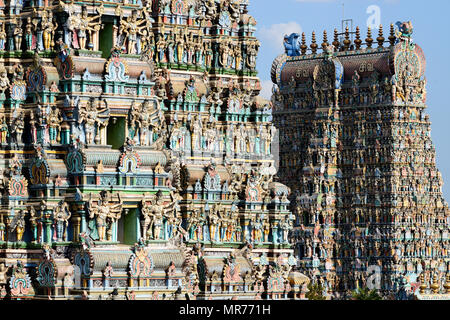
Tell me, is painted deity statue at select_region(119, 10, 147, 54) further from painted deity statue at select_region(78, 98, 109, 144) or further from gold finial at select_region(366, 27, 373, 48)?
gold finial at select_region(366, 27, 373, 48)

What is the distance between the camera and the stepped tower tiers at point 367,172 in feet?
541

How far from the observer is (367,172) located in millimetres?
166000

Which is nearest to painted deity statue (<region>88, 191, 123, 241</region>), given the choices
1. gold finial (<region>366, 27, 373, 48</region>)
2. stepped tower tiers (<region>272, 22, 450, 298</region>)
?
stepped tower tiers (<region>272, 22, 450, 298</region>)

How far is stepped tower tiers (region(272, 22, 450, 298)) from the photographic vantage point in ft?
541

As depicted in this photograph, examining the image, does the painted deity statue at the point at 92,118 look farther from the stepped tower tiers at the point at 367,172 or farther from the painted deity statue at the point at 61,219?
the stepped tower tiers at the point at 367,172

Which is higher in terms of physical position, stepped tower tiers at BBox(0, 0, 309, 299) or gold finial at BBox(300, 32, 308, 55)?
→ gold finial at BBox(300, 32, 308, 55)

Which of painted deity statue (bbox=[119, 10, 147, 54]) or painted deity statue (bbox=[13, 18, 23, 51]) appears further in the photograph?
painted deity statue (bbox=[13, 18, 23, 51])

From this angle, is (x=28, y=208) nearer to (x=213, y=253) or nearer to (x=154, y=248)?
(x=154, y=248)

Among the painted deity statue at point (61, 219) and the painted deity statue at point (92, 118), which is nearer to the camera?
the painted deity statue at point (61, 219)

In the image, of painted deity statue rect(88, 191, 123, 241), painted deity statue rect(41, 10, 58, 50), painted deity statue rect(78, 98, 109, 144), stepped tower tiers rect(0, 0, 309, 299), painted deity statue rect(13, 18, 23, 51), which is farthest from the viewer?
painted deity statue rect(13, 18, 23, 51)

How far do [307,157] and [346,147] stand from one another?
383 centimetres

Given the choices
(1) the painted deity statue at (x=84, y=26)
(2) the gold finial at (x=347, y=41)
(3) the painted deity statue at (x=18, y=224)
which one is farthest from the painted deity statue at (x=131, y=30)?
(2) the gold finial at (x=347, y=41)

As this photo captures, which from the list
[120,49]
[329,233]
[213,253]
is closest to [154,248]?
[120,49]

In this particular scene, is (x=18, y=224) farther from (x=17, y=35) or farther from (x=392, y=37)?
(x=392, y=37)
